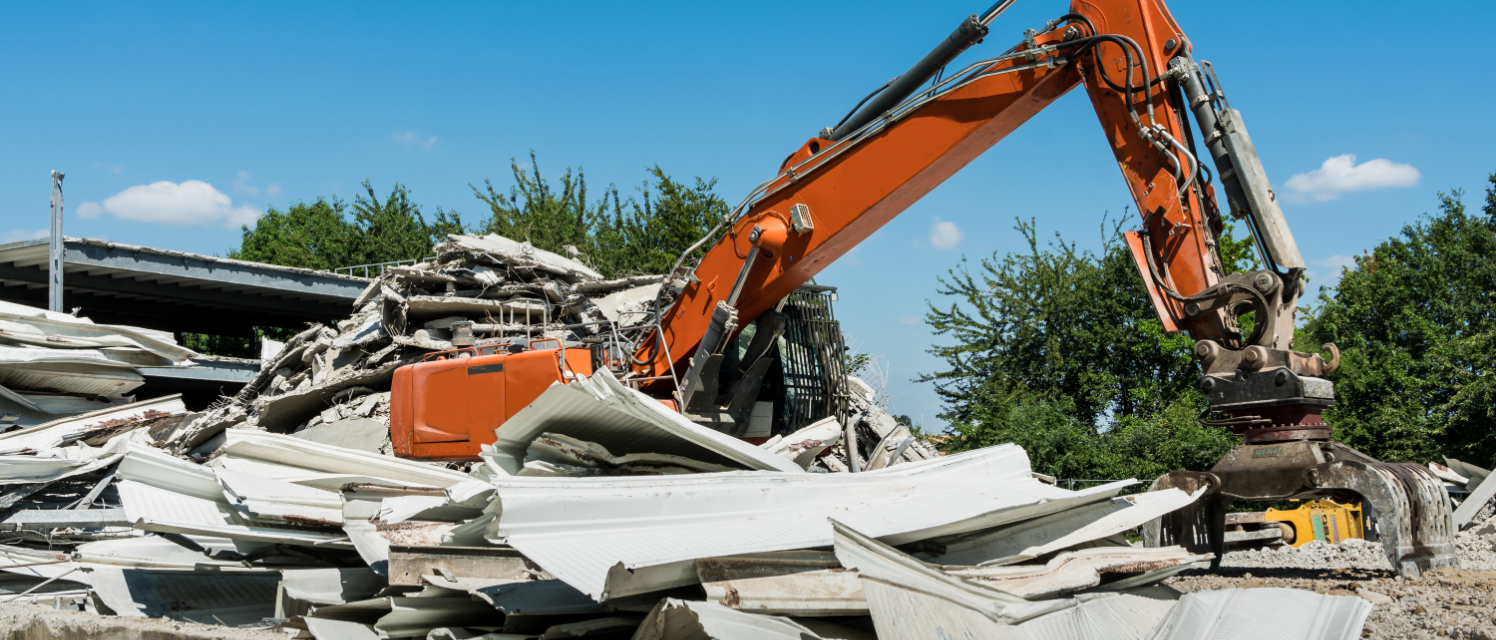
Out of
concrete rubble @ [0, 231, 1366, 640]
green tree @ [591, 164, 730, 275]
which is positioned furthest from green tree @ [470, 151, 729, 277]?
concrete rubble @ [0, 231, 1366, 640]

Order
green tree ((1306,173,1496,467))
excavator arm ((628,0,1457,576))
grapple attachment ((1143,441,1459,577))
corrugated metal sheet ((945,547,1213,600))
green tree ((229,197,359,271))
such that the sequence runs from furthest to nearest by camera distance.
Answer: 1. green tree ((229,197,359,271))
2. green tree ((1306,173,1496,467))
3. excavator arm ((628,0,1457,576))
4. grapple attachment ((1143,441,1459,577))
5. corrugated metal sheet ((945,547,1213,600))

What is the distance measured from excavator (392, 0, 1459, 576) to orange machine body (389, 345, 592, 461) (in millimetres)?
20

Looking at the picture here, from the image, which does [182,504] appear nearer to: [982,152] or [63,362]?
[982,152]

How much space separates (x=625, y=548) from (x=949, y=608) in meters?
1.23

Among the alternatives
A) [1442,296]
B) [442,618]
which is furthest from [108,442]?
[1442,296]

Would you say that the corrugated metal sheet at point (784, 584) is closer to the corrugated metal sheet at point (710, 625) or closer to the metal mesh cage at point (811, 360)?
the corrugated metal sheet at point (710, 625)

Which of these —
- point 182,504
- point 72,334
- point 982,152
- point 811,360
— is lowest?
point 182,504

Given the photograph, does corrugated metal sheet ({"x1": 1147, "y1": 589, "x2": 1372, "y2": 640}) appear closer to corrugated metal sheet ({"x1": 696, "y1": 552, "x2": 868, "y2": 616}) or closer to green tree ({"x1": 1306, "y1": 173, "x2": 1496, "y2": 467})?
corrugated metal sheet ({"x1": 696, "y1": 552, "x2": 868, "y2": 616})

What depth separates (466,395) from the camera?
919cm

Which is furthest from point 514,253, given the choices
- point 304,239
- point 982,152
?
point 304,239

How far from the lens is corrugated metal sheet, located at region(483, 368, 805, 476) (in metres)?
4.96

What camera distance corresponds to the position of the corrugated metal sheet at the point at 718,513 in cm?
375

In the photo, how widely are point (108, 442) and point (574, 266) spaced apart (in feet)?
21.9

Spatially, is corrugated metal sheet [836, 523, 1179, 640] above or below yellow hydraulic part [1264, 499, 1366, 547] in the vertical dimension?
above
